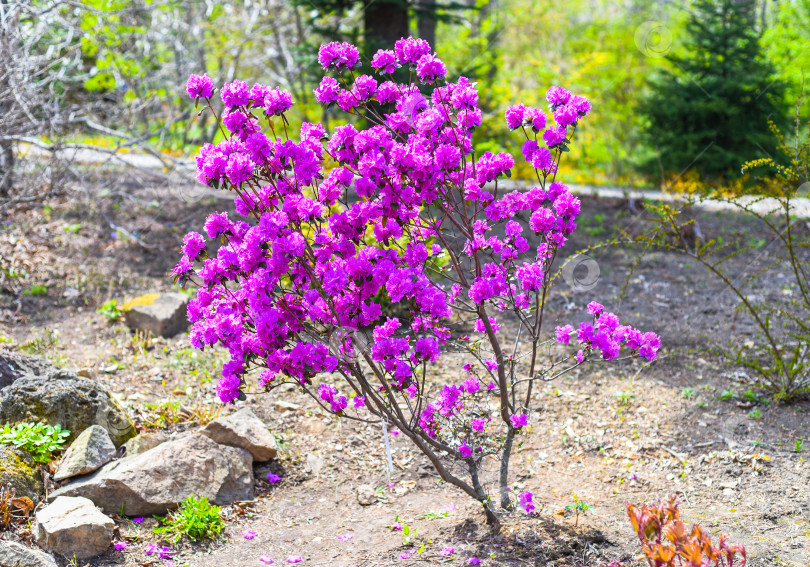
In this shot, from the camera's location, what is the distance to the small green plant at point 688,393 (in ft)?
14.3

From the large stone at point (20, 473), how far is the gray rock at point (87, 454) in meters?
0.09

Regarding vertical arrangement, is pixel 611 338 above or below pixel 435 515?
above

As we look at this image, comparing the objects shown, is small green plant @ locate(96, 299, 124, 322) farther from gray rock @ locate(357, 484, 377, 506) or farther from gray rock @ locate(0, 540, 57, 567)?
gray rock @ locate(0, 540, 57, 567)

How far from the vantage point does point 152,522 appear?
127 inches

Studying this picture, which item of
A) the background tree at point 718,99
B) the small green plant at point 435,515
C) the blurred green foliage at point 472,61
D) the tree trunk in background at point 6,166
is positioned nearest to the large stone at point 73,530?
the small green plant at point 435,515

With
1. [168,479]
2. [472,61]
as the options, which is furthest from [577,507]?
[472,61]

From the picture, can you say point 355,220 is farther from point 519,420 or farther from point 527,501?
point 527,501

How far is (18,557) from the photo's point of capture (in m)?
2.56

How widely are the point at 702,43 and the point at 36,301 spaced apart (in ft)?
29.5

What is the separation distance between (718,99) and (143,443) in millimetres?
8646

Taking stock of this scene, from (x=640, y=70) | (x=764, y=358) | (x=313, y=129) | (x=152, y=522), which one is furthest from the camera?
(x=640, y=70)

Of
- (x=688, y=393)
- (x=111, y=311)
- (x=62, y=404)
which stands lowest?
(x=62, y=404)

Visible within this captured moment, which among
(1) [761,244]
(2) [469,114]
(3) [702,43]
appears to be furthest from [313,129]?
(3) [702,43]

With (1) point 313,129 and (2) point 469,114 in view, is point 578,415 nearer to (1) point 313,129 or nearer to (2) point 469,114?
(2) point 469,114
